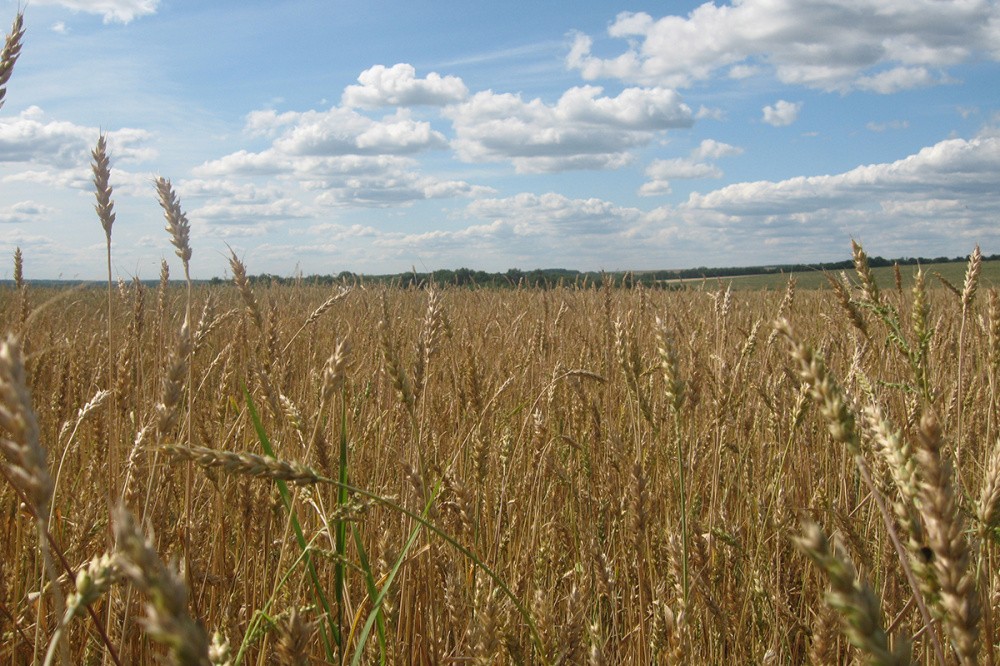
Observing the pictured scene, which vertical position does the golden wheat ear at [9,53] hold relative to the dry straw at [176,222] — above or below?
above

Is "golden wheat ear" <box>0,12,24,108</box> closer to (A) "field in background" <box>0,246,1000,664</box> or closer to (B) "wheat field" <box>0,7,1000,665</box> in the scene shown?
(B) "wheat field" <box>0,7,1000,665</box>

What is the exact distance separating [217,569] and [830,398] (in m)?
1.86

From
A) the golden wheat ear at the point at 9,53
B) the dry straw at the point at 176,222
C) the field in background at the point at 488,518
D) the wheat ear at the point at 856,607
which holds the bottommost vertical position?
the field in background at the point at 488,518

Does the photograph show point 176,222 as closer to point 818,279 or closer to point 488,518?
point 488,518

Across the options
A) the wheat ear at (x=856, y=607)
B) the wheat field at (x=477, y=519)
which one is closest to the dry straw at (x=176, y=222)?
the wheat field at (x=477, y=519)

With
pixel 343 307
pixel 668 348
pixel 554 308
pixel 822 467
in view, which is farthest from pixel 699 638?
pixel 343 307

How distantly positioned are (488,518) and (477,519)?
0.16m

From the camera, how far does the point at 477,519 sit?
6.49 feet

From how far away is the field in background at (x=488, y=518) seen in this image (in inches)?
42.4

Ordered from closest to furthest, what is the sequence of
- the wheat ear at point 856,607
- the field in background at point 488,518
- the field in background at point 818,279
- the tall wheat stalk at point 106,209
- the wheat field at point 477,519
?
the wheat ear at point 856,607
the wheat field at point 477,519
the field in background at point 488,518
the tall wheat stalk at point 106,209
the field in background at point 818,279

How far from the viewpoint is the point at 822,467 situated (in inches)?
116

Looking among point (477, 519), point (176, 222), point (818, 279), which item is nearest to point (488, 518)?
point (477, 519)

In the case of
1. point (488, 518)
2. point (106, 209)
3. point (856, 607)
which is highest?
point (106, 209)

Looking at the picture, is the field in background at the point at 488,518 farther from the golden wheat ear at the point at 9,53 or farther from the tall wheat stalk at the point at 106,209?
the golden wheat ear at the point at 9,53
